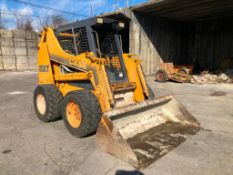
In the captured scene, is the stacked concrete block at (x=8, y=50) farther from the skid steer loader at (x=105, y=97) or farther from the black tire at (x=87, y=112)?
the black tire at (x=87, y=112)

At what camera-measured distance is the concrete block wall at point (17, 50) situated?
49.2 ft

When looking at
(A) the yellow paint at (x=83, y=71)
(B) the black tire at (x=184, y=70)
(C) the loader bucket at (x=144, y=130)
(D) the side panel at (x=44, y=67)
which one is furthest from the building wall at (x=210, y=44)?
(D) the side panel at (x=44, y=67)

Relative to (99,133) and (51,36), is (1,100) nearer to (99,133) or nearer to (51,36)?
(51,36)

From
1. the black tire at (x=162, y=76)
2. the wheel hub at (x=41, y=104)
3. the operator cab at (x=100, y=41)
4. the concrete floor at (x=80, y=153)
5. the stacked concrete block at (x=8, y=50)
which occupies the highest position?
the stacked concrete block at (x=8, y=50)

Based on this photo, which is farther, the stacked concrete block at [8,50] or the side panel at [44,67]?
the stacked concrete block at [8,50]

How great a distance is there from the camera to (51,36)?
4781mm

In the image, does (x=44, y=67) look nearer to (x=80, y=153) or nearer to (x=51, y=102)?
(x=51, y=102)

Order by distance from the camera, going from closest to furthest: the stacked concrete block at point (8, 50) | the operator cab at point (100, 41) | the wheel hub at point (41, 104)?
the operator cab at point (100, 41) < the wheel hub at point (41, 104) < the stacked concrete block at point (8, 50)

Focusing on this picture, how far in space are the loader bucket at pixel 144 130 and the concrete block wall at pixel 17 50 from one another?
14030mm

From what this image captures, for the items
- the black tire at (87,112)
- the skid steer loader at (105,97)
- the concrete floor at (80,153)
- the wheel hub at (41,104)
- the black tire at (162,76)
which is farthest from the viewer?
the black tire at (162,76)

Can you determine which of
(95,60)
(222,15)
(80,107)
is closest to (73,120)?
(80,107)

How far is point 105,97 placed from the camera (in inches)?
147

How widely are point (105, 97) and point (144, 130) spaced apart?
943mm

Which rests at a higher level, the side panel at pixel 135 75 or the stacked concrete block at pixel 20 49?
the stacked concrete block at pixel 20 49
